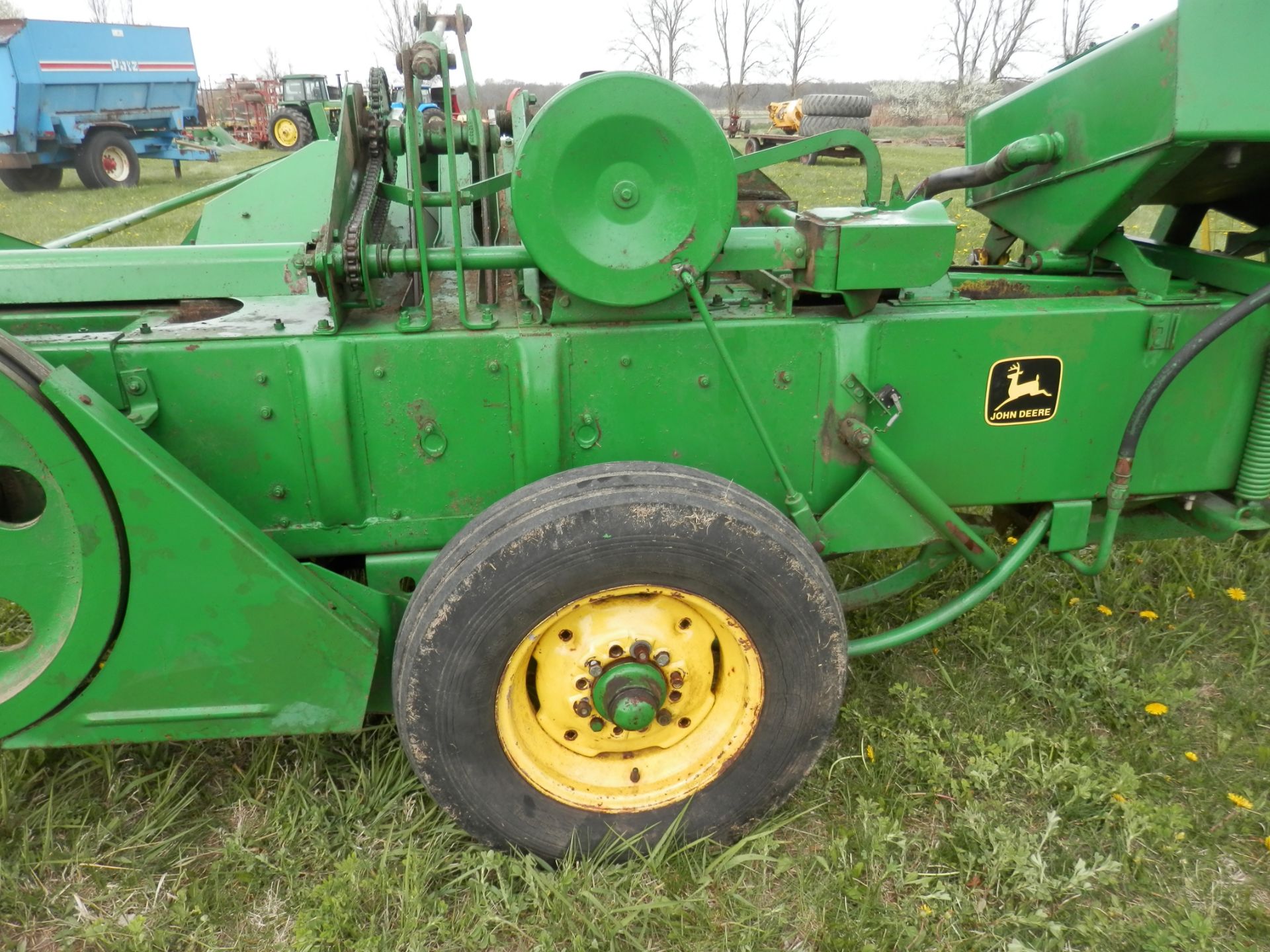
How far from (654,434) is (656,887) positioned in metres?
1.06

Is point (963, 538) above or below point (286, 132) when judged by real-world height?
below

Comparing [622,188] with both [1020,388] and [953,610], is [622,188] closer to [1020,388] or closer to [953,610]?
[1020,388]

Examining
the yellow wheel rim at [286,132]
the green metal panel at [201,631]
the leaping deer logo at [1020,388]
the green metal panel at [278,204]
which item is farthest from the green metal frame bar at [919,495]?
the yellow wheel rim at [286,132]

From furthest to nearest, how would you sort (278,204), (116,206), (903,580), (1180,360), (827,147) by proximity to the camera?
(116,206), (278,204), (903,580), (827,147), (1180,360)

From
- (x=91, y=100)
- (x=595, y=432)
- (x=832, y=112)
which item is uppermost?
(x=91, y=100)

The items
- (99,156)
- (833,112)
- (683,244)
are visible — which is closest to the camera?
(683,244)

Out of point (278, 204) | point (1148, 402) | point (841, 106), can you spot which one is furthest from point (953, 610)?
point (841, 106)

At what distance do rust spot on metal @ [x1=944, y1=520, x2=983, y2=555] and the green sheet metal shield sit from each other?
3.14ft

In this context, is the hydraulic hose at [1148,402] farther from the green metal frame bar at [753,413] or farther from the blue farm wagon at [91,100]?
the blue farm wagon at [91,100]

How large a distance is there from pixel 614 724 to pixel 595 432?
2.26 feet

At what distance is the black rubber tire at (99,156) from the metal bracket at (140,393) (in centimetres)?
1481

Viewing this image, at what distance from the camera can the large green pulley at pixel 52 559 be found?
1.80 metres

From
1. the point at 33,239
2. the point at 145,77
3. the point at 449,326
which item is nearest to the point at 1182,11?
the point at 449,326

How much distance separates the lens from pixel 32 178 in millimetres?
14508
